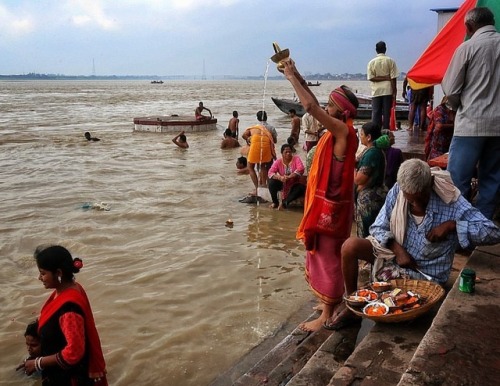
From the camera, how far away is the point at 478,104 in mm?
3818

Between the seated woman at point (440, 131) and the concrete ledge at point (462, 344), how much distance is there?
10.6ft

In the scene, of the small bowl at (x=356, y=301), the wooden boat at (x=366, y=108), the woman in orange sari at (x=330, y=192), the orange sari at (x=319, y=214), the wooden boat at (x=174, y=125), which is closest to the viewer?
the small bowl at (x=356, y=301)

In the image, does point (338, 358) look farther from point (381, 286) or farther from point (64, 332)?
point (64, 332)

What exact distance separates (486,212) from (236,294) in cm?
251

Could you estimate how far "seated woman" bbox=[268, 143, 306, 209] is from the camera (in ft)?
25.8

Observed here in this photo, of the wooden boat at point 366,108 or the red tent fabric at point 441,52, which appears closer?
the red tent fabric at point 441,52

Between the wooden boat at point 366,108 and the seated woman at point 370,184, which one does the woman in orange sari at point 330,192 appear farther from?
the wooden boat at point 366,108

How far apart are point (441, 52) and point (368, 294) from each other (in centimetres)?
349

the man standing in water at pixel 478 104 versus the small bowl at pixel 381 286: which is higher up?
the man standing in water at pixel 478 104

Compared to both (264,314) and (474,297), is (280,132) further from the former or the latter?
(474,297)

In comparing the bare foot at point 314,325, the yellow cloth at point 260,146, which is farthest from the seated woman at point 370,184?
the yellow cloth at point 260,146

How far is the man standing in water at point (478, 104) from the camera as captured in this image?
3754mm

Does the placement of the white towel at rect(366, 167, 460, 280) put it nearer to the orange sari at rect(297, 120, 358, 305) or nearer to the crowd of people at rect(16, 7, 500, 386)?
the crowd of people at rect(16, 7, 500, 386)

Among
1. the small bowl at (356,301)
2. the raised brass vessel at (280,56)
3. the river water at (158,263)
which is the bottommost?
the river water at (158,263)
